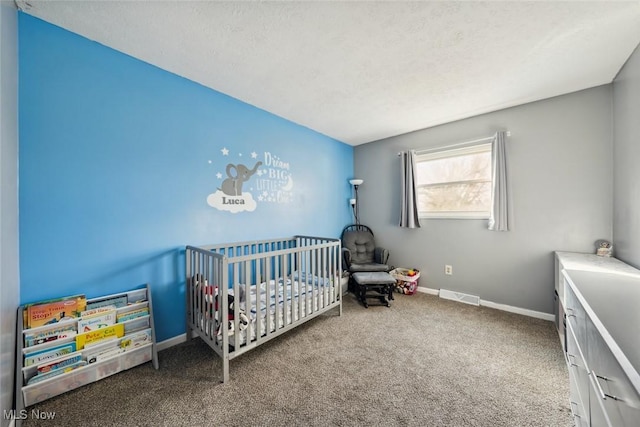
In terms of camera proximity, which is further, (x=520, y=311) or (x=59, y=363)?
(x=520, y=311)

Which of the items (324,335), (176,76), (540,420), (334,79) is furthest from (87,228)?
(540,420)

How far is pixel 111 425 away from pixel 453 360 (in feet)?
7.31

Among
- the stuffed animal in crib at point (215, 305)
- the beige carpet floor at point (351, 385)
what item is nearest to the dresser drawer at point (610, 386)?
the beige carpet floor at point (351, 385)

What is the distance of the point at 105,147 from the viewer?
166cm

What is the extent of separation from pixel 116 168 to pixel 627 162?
4.01m

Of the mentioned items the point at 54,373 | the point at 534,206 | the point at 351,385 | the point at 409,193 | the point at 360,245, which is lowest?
the point at 351,385

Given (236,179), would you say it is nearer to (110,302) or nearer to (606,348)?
(110,302)

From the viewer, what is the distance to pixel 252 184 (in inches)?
99.7

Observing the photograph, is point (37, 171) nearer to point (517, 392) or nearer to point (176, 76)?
point (176, 76)

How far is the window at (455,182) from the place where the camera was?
2.88 metres

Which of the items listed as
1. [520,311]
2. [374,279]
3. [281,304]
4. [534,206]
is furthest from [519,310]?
[281,304]

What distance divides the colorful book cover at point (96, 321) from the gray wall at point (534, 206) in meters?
3.36

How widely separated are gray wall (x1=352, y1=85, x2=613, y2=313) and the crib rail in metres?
1.68

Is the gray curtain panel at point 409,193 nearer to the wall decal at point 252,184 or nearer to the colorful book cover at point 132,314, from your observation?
the wall decal at point 252,184
